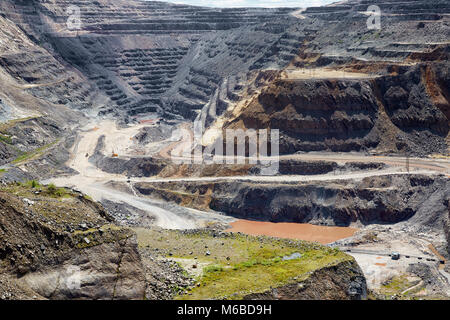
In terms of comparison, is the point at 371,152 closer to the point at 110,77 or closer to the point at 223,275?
the point at 223,275

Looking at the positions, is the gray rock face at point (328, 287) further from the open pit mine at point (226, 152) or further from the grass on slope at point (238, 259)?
the grass on slope at point (238, 259)

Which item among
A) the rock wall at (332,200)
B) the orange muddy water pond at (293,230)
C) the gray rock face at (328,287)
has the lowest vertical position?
the gray rock face at (328,287)

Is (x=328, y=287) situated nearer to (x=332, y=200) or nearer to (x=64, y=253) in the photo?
(x=64, y=253)

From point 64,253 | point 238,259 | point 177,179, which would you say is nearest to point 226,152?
point 177,179

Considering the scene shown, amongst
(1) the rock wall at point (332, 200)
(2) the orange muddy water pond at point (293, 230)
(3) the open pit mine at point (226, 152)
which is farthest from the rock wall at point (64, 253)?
(1) the rock wall at point (332, 200)

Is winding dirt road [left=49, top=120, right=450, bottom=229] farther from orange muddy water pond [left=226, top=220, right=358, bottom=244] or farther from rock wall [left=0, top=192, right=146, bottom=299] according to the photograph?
rock wall [left=0, top=192, right=146, bottom=299]

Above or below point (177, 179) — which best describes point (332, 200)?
below
